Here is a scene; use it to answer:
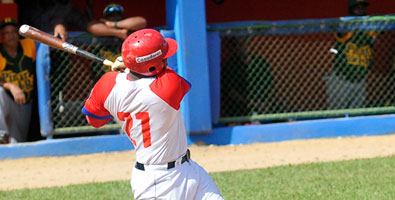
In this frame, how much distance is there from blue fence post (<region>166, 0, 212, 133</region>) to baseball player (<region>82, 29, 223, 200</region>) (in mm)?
4033

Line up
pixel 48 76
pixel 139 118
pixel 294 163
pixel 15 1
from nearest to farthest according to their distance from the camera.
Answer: pixel 139 118 < pixel 294 163 < pixel 48 76 < pixel 15 1

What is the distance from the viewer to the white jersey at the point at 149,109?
3859 millimetres

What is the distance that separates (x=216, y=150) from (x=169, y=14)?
1.80 meters

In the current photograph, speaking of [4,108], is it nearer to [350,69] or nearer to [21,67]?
[21,67]

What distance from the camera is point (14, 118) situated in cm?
792

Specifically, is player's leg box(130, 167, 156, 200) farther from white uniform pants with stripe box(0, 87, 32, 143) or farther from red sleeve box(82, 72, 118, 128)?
white uniform pants with stripe box(0, 87, 32, 143)

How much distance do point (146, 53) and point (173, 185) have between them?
0.77 meters

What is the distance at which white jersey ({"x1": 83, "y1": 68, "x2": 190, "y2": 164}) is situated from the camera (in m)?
3.86

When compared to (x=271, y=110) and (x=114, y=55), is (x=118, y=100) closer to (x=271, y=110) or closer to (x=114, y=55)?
(x=114, y=55)

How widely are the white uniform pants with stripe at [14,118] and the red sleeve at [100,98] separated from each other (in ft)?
12.8

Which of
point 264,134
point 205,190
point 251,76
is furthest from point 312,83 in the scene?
point 205,190

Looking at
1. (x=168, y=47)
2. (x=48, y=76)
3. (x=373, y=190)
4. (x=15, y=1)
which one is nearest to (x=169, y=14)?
(x=48, y=76)

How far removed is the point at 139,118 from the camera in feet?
12.8

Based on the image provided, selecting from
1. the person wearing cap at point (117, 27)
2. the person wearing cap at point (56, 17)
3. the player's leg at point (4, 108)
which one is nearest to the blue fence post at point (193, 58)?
the person wearing cap at point (117, 27)
